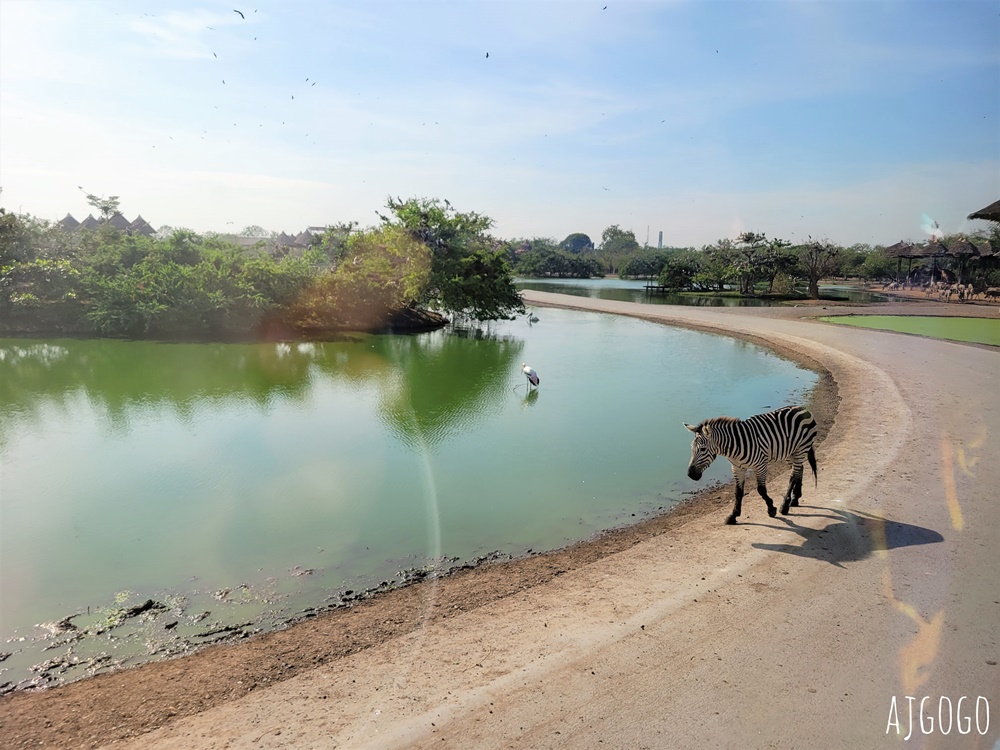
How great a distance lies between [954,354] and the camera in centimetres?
1973

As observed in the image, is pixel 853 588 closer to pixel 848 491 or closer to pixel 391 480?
pixel 848 491

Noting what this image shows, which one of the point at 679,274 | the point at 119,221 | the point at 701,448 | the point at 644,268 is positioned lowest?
the point at 701,448

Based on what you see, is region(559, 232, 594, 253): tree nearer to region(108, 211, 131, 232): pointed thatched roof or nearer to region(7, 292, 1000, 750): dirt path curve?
region(108, 211, 131, 232): pointed thatched roof

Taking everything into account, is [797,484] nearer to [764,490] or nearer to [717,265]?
[764,490]

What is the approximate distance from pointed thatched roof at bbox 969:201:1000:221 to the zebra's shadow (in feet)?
112

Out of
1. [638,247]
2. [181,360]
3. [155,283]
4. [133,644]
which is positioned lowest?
[133,644]

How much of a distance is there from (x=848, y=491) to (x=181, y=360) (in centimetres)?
1960

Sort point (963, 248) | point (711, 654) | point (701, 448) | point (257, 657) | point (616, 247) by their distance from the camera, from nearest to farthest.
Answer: point (711, 654) → point (257, 657) → point (701, 448) → point (963, 248) → point (616, 247)

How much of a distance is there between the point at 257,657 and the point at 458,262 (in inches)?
931

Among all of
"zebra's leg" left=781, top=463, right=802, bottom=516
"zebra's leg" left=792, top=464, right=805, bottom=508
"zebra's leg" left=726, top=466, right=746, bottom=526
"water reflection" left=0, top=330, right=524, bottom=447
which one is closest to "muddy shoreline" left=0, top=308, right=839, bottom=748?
"zebra's leg" left=726, top=466, right=746, bottom=526

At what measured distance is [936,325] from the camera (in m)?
28.4

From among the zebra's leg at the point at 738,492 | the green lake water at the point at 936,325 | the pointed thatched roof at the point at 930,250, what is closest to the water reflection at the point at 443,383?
the zebra's leg at the point at 738,492

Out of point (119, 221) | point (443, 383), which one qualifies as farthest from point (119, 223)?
point (443, 383)

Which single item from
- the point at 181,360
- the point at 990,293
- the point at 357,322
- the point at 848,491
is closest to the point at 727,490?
the point at 848,491
